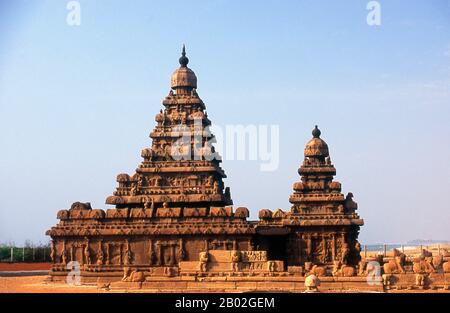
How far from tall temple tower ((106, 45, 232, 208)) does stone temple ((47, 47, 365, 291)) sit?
0.09 m

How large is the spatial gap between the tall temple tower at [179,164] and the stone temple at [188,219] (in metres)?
0.09

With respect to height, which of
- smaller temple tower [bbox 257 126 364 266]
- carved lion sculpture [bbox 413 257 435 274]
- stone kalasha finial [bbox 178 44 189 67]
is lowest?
carved lion sculpture [bbox 413 257 435 274]

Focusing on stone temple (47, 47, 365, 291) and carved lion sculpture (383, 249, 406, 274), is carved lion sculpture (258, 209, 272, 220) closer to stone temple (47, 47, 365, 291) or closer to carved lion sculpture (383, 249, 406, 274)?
stone temple (47, 47, 365, 291)

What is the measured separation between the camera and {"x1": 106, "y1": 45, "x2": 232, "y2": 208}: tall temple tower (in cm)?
6975

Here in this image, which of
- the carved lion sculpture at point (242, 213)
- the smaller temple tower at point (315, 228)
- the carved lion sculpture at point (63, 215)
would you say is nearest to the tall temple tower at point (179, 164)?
the carved lion sculpture at point (242, 213)

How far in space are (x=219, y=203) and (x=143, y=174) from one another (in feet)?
25.6

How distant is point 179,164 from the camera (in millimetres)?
71688

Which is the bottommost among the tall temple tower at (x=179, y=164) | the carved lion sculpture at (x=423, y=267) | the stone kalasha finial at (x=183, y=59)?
the carved lion sculpture at (x=423, y=267)

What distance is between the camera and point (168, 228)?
2606 inches

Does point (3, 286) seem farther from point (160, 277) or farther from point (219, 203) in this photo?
point (219, 203)

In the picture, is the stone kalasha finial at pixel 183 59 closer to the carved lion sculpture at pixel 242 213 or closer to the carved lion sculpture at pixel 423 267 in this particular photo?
the carved lion sculpture at pixel 242 213

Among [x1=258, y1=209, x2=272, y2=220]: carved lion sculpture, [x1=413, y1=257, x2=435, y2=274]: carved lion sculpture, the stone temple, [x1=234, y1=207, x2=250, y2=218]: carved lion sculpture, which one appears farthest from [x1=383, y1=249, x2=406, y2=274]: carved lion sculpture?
[x1=258, y1=209, x2=272, y2=220]: carved lion sculpture

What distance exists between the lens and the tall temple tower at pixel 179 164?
229ft
